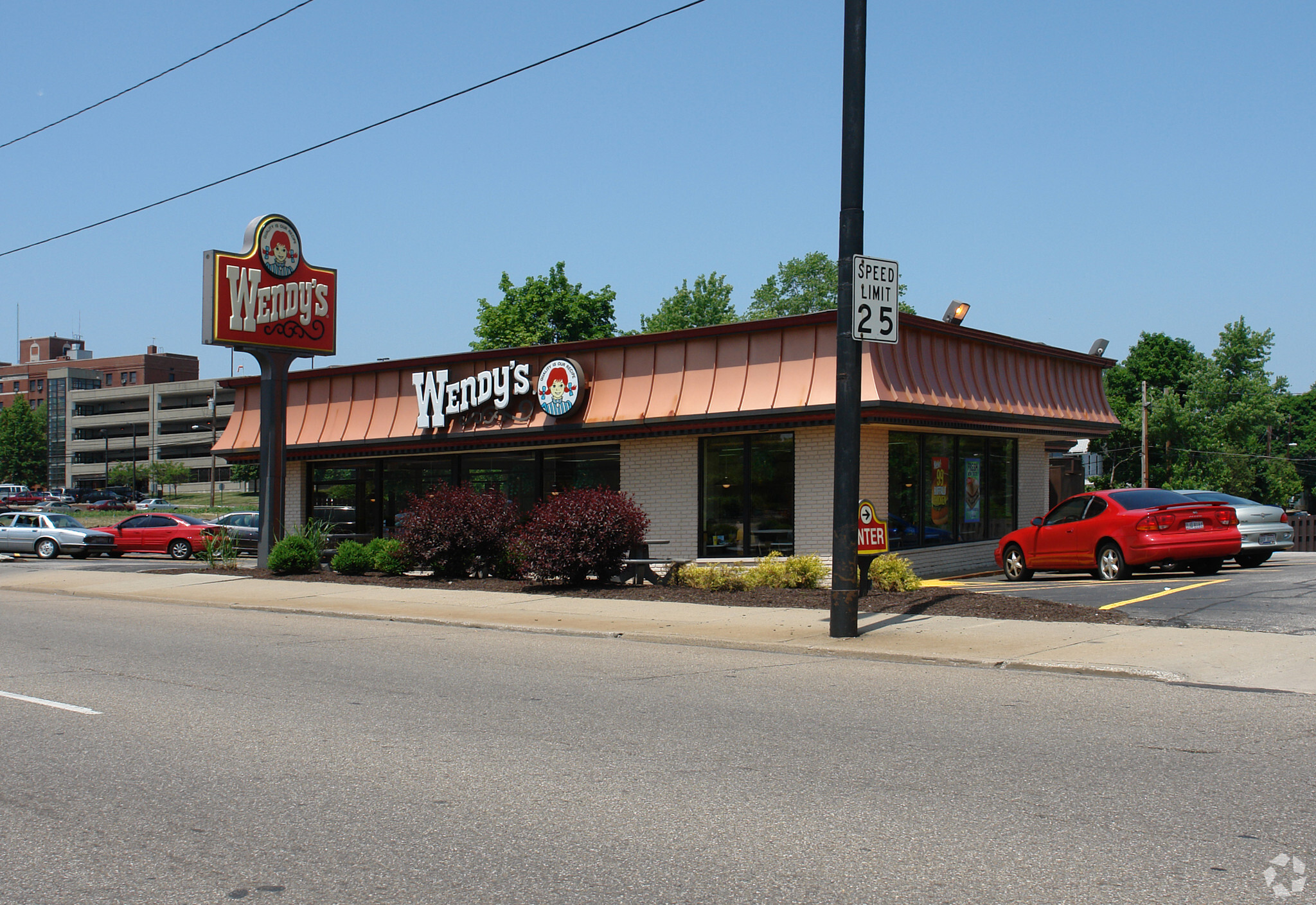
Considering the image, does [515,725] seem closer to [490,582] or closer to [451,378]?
[490,582]

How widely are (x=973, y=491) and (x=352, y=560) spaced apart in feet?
40.4

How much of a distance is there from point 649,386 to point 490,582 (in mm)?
4672

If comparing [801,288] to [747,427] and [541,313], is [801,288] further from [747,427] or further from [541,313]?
[747,427]

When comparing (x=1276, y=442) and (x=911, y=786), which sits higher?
(x=1276, y=442)

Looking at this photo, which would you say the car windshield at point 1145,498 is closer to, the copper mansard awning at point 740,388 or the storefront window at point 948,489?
the copper mansard awning at point 740,388

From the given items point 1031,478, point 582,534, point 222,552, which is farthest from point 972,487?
point 222,552

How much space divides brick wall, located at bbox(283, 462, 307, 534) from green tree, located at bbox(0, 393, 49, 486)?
118670mm

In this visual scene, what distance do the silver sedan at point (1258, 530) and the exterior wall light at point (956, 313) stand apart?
4817 mm

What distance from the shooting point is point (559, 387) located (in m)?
21.5

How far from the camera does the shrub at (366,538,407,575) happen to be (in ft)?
69.0

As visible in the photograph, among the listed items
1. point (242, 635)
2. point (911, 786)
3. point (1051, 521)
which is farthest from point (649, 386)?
point (911, 786)

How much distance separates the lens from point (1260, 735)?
→ 7.10m

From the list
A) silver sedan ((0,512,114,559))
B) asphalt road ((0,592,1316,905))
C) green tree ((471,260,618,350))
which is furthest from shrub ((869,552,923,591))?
green tree ((471,260,618,350))

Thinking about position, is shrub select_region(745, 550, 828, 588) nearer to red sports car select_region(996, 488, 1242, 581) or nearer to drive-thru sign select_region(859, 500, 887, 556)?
drive-thru sign select_region(859, 500, 887, 556)
